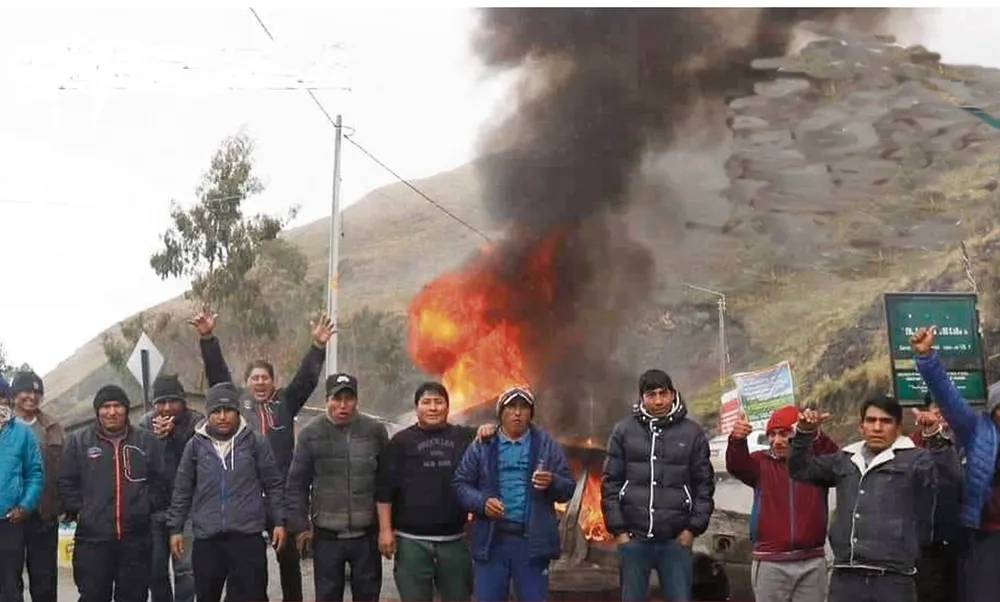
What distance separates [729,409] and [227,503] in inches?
202

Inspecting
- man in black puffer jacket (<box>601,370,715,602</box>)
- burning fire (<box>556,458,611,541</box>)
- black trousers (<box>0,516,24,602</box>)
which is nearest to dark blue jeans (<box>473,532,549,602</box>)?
man in black puffer jacket (<box>601,370,715,602</box>)

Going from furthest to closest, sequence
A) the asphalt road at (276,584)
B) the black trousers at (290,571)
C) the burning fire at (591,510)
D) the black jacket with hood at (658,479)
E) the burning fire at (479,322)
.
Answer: the burning fire at (479,322) → the asphalt road at (276,584) → the burning fire at (591,510) → the black trousers at (290,571) → the black jacket with hood at (658,479)

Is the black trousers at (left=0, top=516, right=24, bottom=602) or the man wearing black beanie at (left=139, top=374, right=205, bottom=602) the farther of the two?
the man wearing black beanie at (left=139, top=374, right=205, bottom=602)

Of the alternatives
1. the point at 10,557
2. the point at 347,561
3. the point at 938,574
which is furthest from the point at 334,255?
the point at 938,574

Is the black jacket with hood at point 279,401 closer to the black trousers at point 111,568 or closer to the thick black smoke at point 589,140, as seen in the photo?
the black trousers at point 111,568

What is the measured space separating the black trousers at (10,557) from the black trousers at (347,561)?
7.22 feet

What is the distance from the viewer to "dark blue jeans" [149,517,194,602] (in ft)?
25.4

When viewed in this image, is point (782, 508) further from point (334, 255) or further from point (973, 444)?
point (334, 255)

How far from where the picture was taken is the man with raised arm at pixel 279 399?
7.46 meters

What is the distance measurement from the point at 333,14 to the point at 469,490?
5.14 metres

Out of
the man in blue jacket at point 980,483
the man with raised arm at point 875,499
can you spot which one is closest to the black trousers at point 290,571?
the man with raised arm at point 875,499

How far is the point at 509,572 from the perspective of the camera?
6465 mm

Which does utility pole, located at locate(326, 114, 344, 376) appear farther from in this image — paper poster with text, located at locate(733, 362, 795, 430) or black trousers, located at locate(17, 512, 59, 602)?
paper poster with text, located at locate(733, 362, 795, 430)

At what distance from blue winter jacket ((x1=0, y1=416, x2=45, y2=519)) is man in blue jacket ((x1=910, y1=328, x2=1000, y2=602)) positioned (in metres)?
5.65
